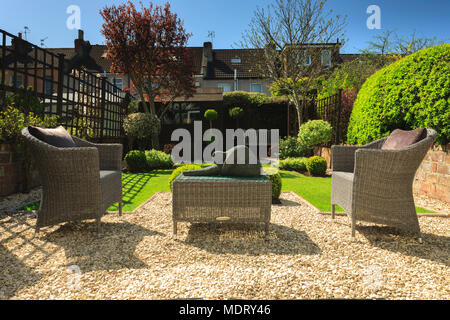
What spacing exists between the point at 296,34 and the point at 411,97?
246 inches

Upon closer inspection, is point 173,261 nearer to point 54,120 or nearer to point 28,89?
point 54,120

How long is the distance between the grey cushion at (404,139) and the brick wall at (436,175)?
1786 mm

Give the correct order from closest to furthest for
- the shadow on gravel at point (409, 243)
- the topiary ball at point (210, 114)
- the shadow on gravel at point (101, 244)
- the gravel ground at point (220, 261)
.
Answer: the gravel ground at point (220, 261) → the shadow on gravel at point (101, 244) → the shadow on gravel at point (409, 243) → the topiary ball at point (210, 114)

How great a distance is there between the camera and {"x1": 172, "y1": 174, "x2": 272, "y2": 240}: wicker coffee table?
2.53 meters

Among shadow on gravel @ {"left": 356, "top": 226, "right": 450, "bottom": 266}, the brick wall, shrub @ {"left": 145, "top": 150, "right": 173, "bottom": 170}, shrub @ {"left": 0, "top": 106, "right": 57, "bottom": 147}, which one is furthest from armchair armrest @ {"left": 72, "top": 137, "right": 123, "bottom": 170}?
the brick wall

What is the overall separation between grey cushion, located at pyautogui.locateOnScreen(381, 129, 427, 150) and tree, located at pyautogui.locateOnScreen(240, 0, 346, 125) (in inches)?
278

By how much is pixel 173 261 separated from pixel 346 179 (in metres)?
1.93

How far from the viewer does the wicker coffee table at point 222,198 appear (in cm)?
253

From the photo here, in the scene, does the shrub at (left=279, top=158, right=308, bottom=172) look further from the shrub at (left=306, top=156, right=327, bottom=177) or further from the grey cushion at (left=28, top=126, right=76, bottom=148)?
the grey cushion at (left=28, top=126, right=76, bottom=148)

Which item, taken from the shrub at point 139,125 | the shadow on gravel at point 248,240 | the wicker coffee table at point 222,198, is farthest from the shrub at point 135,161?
the wicker coffee table at point 222,198

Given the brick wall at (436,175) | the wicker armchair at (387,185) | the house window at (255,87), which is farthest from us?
the house window at (255,87)

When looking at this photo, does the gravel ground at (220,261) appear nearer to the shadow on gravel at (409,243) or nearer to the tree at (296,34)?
the shadow on gravel at (409,243)
